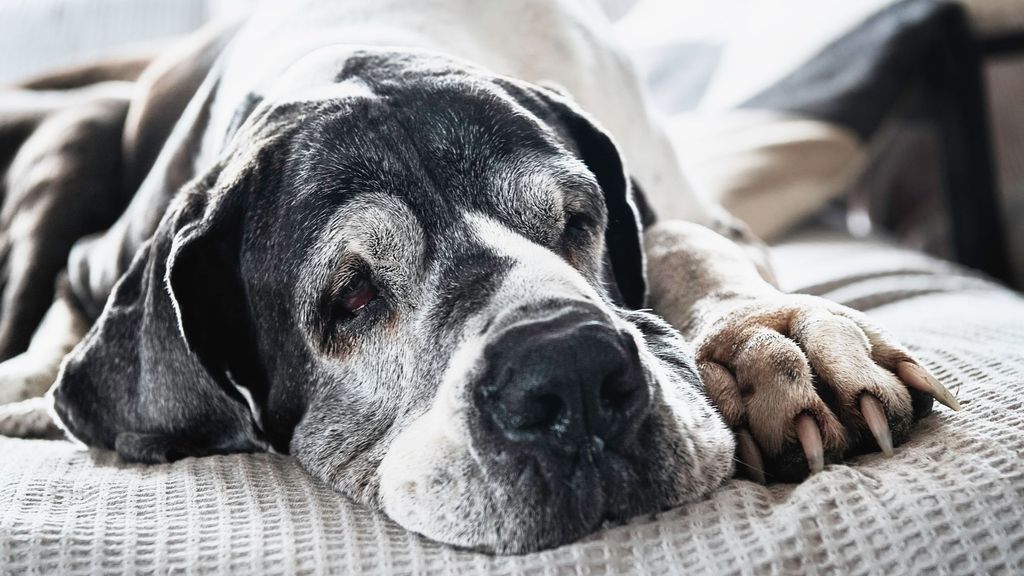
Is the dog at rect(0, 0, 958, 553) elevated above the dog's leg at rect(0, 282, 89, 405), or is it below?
above

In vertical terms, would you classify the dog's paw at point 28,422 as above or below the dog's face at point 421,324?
below

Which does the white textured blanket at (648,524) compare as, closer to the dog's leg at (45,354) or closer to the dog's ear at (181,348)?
the dog's ear at (181,348)

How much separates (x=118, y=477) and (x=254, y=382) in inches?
11.4

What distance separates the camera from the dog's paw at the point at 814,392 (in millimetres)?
1431

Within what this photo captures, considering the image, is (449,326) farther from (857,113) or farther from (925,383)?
(857,113)

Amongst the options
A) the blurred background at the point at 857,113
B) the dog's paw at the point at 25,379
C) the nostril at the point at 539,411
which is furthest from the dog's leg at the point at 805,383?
the blurred background at the point at 857,113

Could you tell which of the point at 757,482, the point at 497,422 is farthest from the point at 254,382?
the point at 757,482

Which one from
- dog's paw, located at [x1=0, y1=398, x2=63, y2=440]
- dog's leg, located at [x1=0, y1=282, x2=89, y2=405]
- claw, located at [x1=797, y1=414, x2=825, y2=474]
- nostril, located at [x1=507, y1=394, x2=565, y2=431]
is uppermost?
nostril, located at [x1=507, y1=394, x2=565, y2=431]

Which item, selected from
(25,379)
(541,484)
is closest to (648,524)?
(541,484)

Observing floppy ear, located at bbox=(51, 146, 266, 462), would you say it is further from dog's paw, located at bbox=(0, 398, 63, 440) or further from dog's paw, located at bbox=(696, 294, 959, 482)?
dog's paw, located at bbox=(696, 294, 959, 482)

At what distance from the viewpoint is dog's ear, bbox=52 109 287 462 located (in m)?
1.72

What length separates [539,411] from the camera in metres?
1.29

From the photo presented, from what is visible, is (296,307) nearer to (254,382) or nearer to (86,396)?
(254,382)

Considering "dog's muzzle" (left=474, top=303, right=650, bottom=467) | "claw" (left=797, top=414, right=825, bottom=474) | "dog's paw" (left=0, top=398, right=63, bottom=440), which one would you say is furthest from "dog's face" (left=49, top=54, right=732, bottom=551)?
"dog's paw" (left=0, top=398, right=63, bottom=440)
